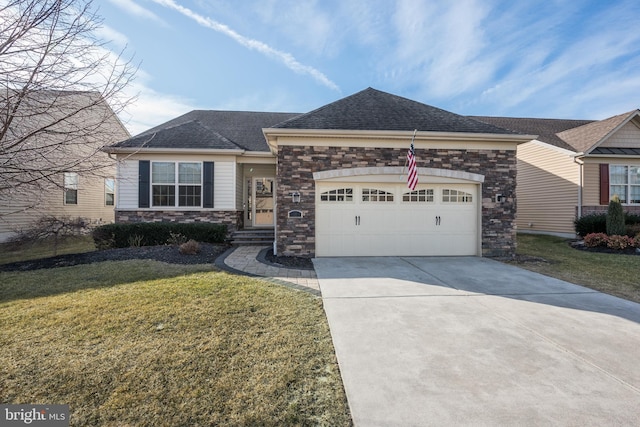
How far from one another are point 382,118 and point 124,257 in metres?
8.40

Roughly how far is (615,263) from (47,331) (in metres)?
12.4

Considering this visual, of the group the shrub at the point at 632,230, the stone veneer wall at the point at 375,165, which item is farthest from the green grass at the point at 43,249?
the shrub at the point at 632,230

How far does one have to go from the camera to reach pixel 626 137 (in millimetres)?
13281

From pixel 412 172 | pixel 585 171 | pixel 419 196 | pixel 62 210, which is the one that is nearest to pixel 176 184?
pixel 62 210

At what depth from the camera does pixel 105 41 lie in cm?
384

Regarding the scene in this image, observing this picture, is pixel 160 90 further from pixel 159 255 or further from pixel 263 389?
pixel 263 389

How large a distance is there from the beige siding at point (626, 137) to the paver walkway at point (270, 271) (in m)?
15.6

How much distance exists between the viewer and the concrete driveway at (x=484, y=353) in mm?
2258

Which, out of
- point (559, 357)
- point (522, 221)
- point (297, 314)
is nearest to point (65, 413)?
point (297, 314)

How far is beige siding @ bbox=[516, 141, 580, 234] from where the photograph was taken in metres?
13.3

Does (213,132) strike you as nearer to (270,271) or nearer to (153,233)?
(153,233)

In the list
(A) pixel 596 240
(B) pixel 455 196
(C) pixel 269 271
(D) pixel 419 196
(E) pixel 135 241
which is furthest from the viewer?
(A) pixel 596 240

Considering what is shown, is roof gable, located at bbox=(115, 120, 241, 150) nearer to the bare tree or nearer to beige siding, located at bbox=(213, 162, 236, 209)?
beige siding, located at bbox=(213, 162, 236, 209)

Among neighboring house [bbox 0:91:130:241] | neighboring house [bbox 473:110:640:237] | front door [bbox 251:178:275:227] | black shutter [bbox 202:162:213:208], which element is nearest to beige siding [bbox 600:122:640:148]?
neighboring house [bbox 473:110:640:237]
